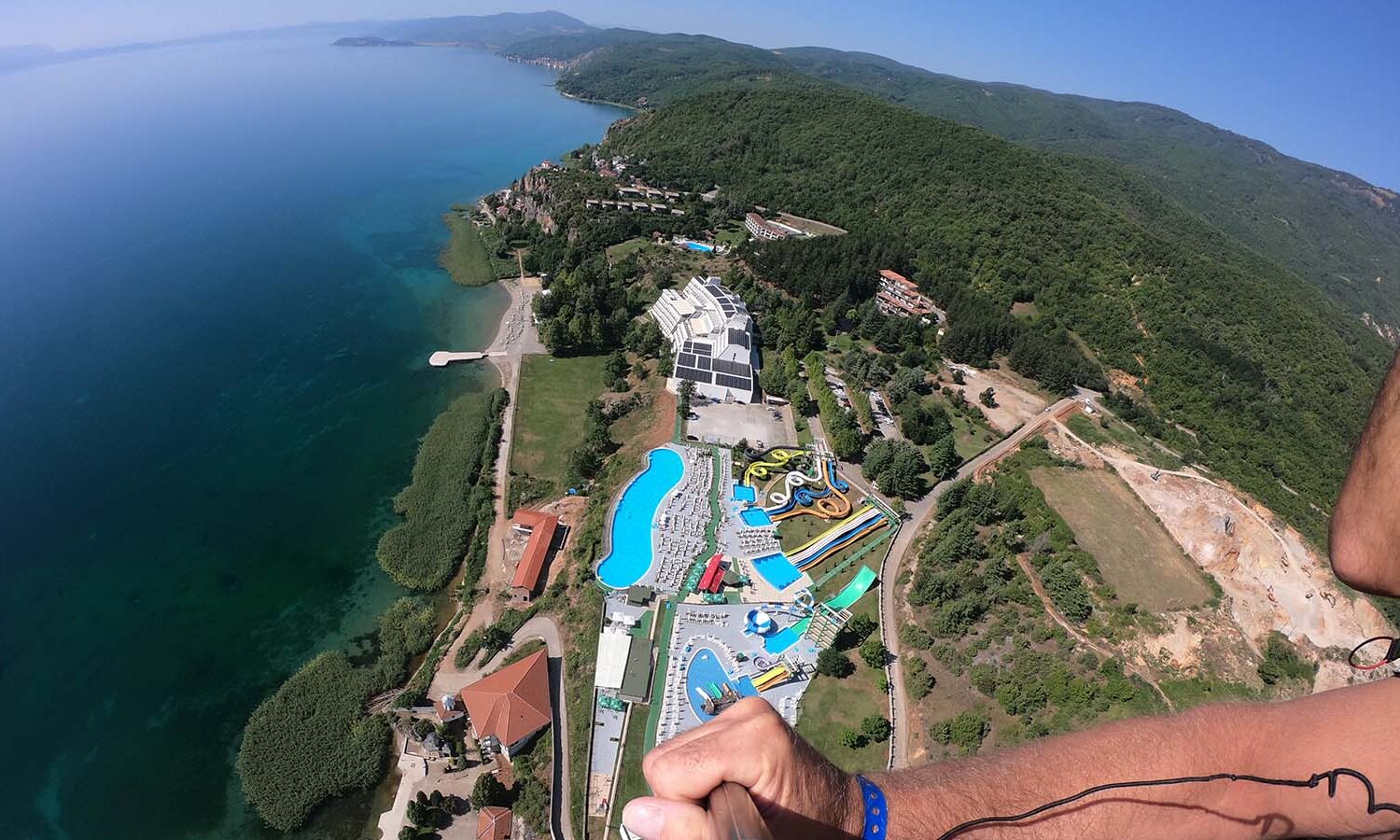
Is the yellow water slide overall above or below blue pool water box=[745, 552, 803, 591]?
above

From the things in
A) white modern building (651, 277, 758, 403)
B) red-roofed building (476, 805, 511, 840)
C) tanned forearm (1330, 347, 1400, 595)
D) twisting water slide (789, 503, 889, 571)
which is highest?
tanned forearm (1330, 347, 1400, 595)

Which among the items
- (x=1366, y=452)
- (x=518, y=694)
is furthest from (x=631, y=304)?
(x=1366, y=452)

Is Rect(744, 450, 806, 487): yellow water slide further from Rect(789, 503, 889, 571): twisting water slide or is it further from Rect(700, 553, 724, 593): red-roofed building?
Rect(700, 553, 724, 593): red-roofed building

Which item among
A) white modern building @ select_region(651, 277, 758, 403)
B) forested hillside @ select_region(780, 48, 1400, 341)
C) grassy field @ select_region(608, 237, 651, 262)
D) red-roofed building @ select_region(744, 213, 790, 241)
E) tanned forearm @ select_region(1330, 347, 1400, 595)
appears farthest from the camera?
forested hillside @ select_region(780, 48, 1400, 341)

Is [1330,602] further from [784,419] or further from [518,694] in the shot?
[518,694]

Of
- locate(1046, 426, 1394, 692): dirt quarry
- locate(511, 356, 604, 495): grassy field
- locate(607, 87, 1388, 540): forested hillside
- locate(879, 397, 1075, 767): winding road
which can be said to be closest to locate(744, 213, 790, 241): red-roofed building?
locate(607, 87, 1388, 540): forested hillside

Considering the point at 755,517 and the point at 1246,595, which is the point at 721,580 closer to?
the point at 755,517

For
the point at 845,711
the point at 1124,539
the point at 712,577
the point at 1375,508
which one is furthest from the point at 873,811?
the point at 1124,539
